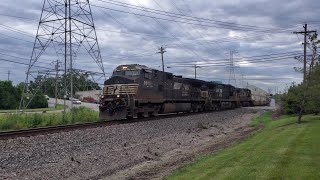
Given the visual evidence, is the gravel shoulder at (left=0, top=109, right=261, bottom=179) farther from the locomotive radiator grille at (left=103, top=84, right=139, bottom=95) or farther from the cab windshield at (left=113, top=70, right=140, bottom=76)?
the cab windshield at (left=113, top=70, right=140, bottom=76)

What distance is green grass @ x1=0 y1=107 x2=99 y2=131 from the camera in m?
24.0

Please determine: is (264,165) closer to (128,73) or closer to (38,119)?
(38,119)

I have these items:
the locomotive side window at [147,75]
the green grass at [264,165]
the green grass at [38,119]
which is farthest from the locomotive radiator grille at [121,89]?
the green grass at [264,165]

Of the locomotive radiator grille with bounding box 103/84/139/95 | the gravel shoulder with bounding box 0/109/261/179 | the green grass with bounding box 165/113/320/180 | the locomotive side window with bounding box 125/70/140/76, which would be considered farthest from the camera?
the locomotive side window with bounding box 125/70/140/76

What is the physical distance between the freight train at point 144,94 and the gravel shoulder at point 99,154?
564 cm

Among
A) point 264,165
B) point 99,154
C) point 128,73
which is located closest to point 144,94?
point 128,73

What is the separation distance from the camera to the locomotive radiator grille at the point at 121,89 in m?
A: 27.8

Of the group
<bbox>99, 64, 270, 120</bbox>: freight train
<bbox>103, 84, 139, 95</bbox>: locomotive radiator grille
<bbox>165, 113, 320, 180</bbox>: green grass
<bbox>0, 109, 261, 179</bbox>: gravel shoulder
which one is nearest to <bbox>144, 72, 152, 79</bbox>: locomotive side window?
<bbox>99, 64, 270, 120</bbox>: freight train

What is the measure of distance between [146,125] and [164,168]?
456 inches

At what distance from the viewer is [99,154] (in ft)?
47.7

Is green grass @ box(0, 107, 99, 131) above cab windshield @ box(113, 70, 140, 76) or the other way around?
the other way around

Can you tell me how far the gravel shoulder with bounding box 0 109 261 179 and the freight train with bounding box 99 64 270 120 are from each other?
222 inches

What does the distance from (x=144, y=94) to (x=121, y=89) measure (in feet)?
6.80

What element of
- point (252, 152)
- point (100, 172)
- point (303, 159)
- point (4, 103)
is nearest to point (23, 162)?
point (100, 172)
